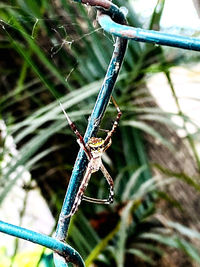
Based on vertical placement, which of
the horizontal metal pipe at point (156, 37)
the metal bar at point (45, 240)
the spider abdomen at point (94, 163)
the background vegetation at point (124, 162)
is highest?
the background vegetation at point (124, 162)

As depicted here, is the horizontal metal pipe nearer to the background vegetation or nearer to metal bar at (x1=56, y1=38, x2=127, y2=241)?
metal bar at (x1=56, y1=38, x2=127, y2=241)

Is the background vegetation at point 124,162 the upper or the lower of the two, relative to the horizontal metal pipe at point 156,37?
upper

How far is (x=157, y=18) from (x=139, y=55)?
146mm

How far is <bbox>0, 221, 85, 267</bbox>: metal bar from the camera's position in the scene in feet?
0.47

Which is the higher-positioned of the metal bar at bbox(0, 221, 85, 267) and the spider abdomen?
the spider abdomen

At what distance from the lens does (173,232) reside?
0.63 meters

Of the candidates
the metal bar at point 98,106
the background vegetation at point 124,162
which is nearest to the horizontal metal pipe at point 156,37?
the metal bar at point 98,106

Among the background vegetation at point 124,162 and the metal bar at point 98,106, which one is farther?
the background vegetation at point 124,162

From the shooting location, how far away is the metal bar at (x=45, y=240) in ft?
0.47

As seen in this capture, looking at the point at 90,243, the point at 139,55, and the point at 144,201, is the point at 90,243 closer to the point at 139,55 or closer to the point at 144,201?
the point at 144,201

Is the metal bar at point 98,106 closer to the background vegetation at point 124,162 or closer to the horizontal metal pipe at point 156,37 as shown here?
the horizontal metal pipe at point 156,37

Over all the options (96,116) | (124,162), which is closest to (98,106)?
(96,116)

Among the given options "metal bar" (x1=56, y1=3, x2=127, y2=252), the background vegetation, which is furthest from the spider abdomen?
the background vegetation

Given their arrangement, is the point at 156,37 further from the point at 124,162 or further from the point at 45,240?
the point at 124,162
